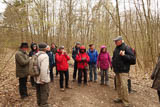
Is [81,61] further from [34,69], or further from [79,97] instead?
[34,69]

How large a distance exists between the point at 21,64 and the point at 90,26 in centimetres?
1146

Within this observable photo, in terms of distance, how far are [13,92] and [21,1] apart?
413 centimetres

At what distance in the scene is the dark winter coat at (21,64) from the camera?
11.7 ft

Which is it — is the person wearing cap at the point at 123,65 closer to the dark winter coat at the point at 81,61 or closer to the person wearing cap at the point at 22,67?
the dark winter coat at the point at 81,61

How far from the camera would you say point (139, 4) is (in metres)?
6.05

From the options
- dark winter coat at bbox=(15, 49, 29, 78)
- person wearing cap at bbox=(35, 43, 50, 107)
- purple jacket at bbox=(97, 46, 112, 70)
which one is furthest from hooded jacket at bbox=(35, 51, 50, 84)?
purple jacket at bbox=(97, 46, 112, 70)

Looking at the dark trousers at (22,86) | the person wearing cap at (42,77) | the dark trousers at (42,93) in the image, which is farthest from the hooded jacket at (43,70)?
the dark trousers at (22,86)

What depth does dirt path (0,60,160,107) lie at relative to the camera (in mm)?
3709

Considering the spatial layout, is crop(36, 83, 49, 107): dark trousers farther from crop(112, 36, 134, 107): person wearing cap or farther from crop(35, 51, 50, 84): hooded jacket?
crop(112, 36, 134, 107): person wearing cap

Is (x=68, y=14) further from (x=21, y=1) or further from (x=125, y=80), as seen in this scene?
(x=125, y=80)

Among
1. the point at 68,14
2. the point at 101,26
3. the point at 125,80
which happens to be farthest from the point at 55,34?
the point at 125,80

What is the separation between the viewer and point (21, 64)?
3.62m

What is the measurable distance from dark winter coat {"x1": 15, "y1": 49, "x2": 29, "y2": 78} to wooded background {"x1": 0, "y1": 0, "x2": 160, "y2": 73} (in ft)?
2.33

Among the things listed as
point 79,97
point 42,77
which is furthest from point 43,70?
point 79,97
